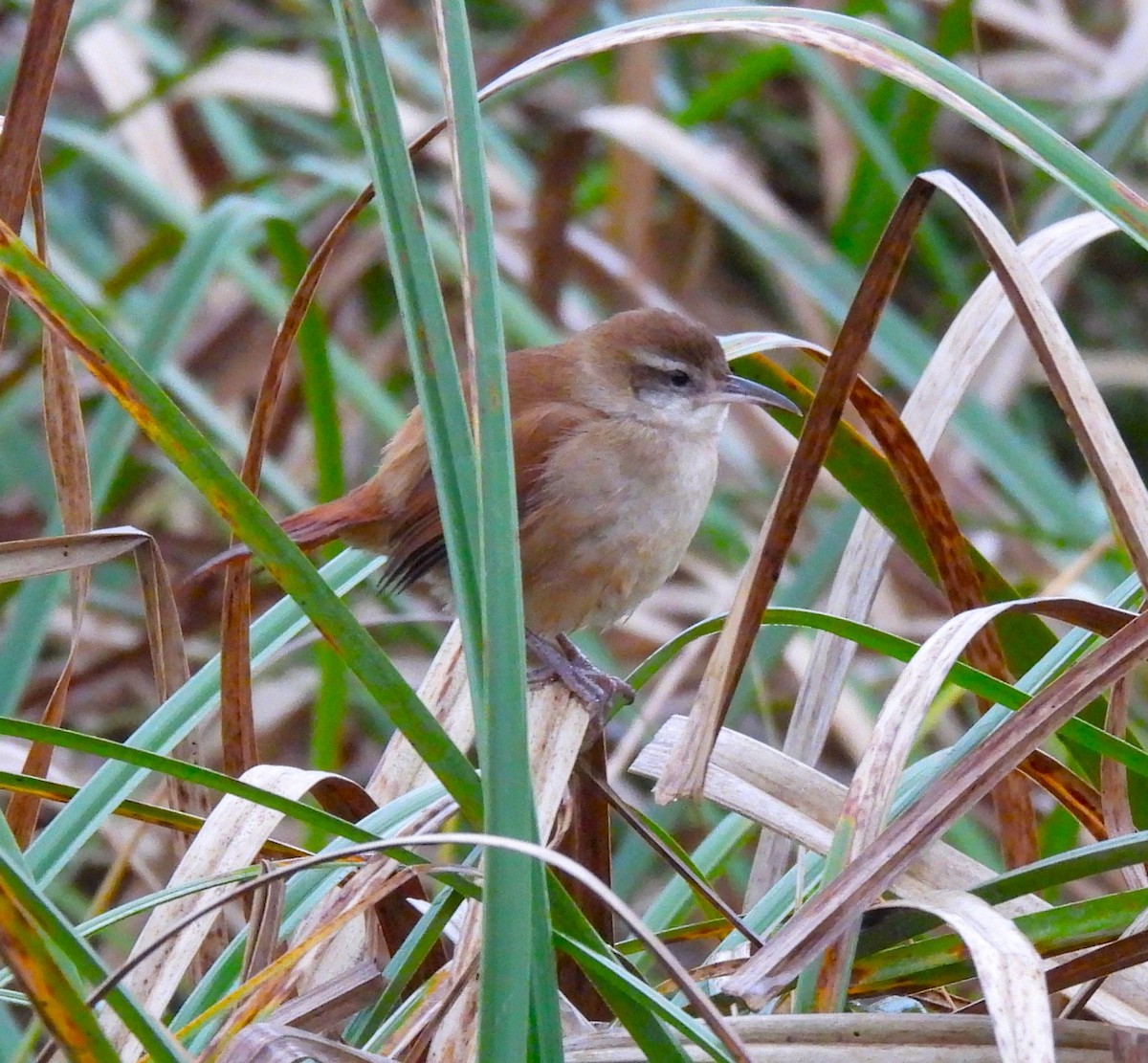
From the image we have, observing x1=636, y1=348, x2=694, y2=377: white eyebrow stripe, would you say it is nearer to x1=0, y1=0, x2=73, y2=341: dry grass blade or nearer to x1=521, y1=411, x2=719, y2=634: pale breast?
x1=521, y1=411, x2=719, y2=634: pale breast

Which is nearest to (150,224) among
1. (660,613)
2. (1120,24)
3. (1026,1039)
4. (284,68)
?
(284,68)

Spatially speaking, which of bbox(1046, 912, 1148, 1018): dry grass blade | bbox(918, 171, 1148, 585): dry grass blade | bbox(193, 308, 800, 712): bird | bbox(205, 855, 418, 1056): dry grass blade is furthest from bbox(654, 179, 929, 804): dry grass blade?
bbox(193, 308, 800, 712): bird

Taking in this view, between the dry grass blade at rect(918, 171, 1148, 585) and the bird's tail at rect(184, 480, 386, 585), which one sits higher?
the dry grass blade at rect(918, 171, 1148, 585)

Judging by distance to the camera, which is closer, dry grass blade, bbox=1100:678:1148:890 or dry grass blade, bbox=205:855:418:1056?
dry grass blade, bbox=205:855:418:1056

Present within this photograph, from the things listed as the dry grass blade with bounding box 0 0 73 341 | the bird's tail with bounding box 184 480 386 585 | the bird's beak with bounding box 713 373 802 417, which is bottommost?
the bird's tail with bounding box 184 480 386 585

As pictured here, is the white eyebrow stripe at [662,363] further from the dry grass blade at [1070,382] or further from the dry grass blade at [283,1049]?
the dry grass blade at [283,1049]

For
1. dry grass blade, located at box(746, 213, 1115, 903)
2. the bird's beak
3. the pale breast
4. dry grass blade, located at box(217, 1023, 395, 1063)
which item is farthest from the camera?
the pale breast
